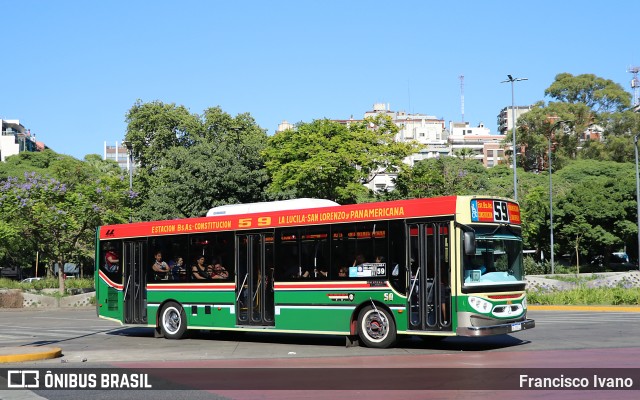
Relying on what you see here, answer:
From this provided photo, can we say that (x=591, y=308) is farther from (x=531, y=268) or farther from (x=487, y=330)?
(x=531, y=268)

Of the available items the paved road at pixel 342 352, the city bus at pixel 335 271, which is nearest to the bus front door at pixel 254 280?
the city bus at pixel 335 271

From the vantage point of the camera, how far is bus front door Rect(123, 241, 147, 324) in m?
22.1

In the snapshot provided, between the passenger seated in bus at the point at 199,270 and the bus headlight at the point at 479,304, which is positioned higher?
the passenger seated in bus at the point at 199,270

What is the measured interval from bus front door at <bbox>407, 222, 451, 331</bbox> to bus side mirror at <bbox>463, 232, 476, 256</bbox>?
586 mm

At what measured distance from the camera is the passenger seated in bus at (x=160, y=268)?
2148 centimetres

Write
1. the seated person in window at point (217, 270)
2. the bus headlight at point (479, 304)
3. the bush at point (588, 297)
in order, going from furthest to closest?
the bush at point (588, 297) < the seated person in window at point (217, 270) < the bus headlight at point (479, 304)

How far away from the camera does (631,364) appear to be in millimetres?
13141

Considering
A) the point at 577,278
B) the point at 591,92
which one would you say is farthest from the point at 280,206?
the point at 591,92

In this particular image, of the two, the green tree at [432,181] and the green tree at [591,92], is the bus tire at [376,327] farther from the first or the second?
the green tree at [591,92]

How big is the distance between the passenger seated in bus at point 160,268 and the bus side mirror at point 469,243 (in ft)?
28.9

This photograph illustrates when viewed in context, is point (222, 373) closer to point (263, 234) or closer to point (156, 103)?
point (263, 234)

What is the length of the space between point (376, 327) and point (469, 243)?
9.64ft

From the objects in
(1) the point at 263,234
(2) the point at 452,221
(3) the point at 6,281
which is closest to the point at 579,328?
(2) the point at 452,221

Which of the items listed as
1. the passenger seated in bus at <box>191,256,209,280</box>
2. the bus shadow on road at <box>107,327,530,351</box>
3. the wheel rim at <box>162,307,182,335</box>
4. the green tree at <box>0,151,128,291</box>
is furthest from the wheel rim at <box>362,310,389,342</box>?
the green tree at <box>0,151,128,291</box>
